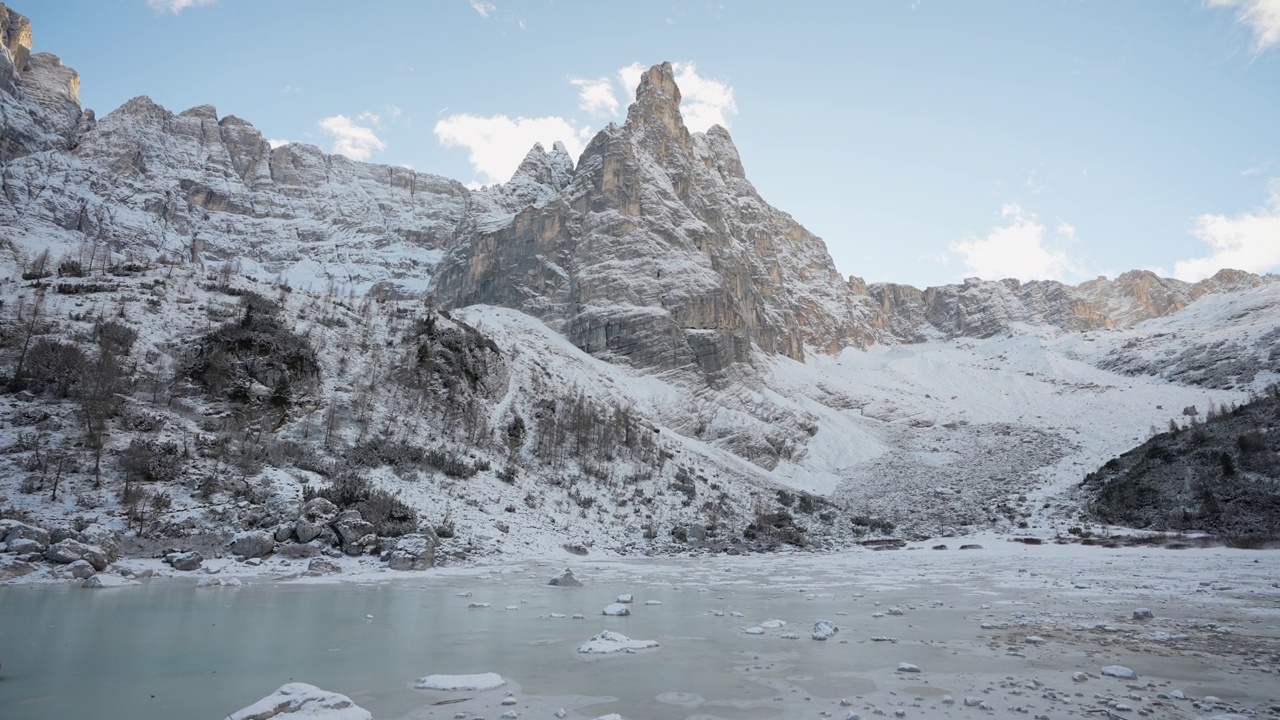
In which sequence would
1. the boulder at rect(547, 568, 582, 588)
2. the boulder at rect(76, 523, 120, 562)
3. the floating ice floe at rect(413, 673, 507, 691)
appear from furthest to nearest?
the boulder at rect(547, 568, 582, 588), the boulder at rect(76, 523, 120, 562), the floating ice floe at rect(413, 673, 507, 691)

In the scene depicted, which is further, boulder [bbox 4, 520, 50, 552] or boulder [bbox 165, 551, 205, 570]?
boulder [bbox 165, 551, 205, 570]

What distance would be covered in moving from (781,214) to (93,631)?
14996 cm

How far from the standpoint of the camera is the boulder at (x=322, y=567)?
17.7 meters

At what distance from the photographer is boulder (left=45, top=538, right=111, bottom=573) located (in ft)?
48.5

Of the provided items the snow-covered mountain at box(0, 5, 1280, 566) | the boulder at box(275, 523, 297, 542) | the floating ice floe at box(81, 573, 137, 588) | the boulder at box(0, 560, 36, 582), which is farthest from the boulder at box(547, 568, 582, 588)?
the boulder at box(0, 560, 36, 582)

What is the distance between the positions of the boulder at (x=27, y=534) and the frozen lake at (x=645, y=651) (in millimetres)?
3182

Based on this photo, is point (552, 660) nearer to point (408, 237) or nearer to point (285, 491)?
point (285, 491)

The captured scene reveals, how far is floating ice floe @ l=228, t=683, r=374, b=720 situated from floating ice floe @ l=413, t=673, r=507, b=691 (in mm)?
973

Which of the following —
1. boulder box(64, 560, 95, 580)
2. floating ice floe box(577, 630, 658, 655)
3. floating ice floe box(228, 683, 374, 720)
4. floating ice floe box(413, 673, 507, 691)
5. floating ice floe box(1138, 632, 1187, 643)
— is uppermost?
floating ice floe box(1138, 632, 1187, 643)

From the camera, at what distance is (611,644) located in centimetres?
866

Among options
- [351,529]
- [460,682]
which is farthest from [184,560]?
[460,682]

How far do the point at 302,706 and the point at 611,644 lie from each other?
4.29 meters

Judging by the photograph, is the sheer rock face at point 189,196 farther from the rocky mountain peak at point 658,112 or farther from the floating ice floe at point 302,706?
the floating ice floe at point 302,706

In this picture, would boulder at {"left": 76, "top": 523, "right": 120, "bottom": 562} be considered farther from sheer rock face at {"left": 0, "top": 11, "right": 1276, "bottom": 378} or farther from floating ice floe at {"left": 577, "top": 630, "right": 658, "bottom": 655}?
sheer rock face at {"left": 0, "top": 11, "right": 1276, "bottom": 378}
